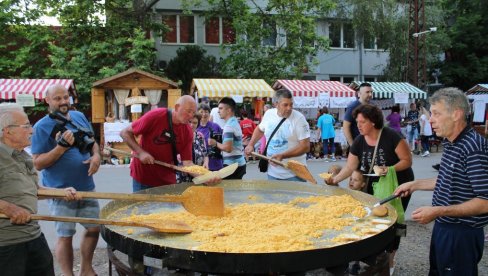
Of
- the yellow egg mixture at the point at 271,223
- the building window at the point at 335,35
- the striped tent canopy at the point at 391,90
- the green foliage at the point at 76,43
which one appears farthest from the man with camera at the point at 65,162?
the building window at the point at 335,35

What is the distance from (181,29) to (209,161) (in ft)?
63.9

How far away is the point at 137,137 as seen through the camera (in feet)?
15.1

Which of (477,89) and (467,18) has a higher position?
(467,18)

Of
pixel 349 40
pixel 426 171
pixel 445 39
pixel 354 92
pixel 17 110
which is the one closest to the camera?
pixel 17 110

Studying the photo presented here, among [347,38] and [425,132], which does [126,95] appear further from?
[347,38]

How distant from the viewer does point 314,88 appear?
1612cm

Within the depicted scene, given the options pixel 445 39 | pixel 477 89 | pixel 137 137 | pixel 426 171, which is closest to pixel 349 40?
pixel 445 39

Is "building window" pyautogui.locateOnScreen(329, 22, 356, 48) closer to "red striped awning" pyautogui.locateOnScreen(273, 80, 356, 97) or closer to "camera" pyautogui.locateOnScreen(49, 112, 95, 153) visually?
"red striped awning" pyautogui.locateOnScreen(273, 80, 356, 97)

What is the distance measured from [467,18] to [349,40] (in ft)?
22.3

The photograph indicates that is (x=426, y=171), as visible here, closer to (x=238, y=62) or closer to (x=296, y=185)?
(x=296, y=185)

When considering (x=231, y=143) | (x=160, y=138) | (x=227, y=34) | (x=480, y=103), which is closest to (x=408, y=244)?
(x=231, y=143)

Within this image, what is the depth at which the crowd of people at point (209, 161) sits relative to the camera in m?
2.74

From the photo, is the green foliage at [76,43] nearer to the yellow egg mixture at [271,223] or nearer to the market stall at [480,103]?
the market stall at [480,103]

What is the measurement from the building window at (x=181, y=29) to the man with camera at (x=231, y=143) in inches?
741
